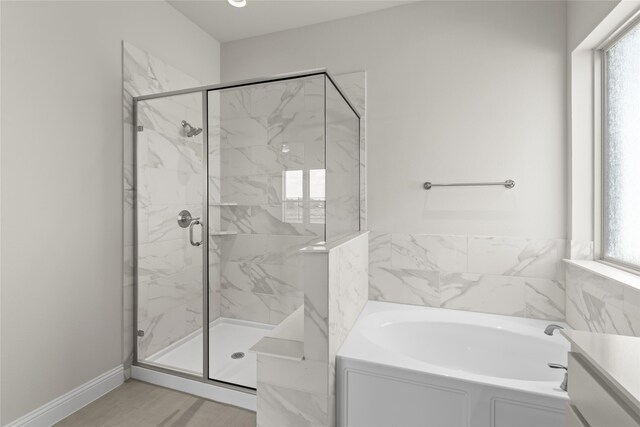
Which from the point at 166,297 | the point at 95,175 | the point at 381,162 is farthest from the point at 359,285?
the point at 95,175

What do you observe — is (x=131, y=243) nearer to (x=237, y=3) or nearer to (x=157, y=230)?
(x=157, y=230)

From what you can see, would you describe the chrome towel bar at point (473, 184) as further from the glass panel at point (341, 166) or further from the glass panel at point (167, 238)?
the glass panel at point (167, 238)

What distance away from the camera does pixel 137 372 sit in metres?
2.12

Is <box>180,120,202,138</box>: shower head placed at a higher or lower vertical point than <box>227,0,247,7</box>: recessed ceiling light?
lower

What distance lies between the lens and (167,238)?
83.6 inches

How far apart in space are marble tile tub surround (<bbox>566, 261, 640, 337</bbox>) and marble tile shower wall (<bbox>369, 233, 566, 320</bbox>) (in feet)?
0.42

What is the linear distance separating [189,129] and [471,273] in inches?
82.6

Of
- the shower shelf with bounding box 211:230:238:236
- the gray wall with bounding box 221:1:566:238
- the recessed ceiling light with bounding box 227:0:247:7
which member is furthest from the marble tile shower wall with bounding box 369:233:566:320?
the recessed ceiling light with bounding box 227:0:247:7

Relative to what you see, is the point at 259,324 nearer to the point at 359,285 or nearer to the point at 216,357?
the point at 216,357

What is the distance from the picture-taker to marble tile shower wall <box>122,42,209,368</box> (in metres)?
2.10

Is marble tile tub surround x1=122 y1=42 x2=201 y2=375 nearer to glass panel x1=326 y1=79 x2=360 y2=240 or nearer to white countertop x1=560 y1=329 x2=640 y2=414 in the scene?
glass panel x1=326 y1=79 x2=360 y2=240

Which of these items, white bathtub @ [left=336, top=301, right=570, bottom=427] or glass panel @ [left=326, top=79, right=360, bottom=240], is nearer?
white bathtub @ [left=336, top=301, right=570, bottom=427]

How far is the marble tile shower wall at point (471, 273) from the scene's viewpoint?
2037 mm

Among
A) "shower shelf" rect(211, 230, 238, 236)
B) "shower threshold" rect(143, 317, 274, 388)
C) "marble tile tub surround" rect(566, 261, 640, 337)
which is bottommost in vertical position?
"shower threshold" rect(143, 317, 274, 388)
